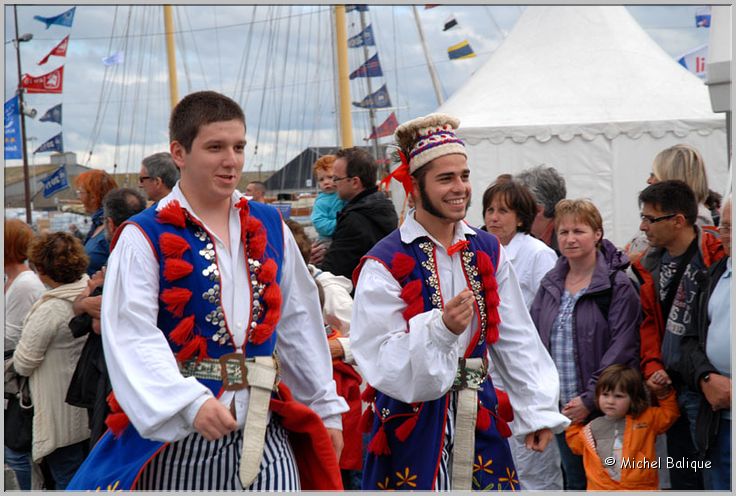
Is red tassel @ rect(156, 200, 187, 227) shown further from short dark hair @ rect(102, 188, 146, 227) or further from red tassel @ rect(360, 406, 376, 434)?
short dark hair @ rect(102, 188, 146, 227)

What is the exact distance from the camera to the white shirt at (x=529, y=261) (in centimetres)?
537

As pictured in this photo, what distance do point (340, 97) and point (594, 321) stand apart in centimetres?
955

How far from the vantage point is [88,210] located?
640cm

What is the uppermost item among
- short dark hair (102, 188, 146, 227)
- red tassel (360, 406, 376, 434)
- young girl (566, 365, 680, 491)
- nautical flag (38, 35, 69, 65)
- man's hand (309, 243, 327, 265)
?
nautical flag (38, 35, 69, 65)

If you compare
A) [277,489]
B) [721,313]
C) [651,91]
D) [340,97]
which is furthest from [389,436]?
[340,97]

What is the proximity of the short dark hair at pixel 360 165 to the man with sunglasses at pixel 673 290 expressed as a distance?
6.58ft

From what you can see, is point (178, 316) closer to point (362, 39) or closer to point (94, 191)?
point (94, 191)

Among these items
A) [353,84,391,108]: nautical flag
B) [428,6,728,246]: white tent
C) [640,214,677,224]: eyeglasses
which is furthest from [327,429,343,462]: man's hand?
[353,84,391,108]: nautical flag

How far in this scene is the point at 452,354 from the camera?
3211 mm

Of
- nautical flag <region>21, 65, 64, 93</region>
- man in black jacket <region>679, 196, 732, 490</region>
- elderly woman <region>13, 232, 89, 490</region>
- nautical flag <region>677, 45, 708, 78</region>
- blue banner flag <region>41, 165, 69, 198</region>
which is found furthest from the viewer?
nautical flag <region>21, 65, 64, 93</region>

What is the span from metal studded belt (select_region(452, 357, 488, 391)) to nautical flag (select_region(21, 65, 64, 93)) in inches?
604

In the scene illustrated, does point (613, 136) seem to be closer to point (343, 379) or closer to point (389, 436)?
point (343, 379)

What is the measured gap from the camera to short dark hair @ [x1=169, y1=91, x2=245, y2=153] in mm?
2959

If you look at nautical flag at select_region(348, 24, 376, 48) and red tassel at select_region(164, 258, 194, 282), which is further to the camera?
nautical flag at select_region(348, 24, 376, 48)
